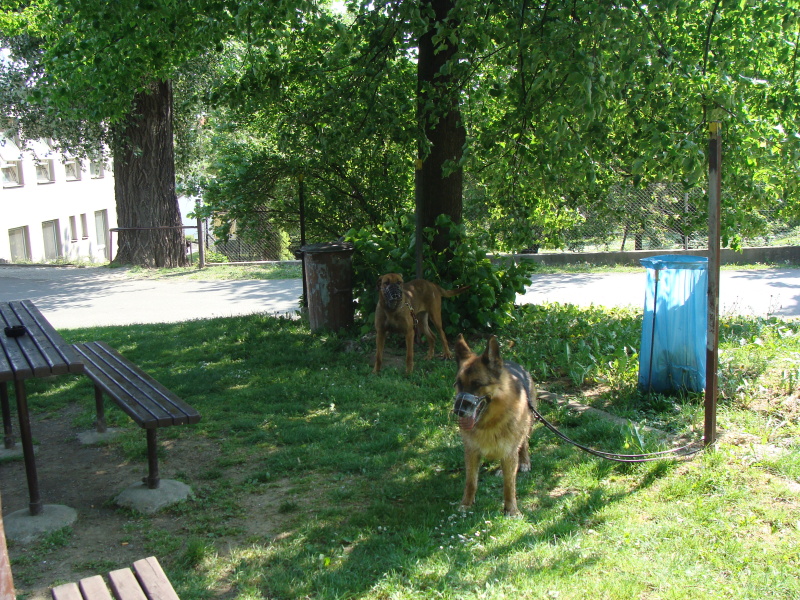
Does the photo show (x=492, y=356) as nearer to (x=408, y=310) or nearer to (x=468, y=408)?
(x=468, y=408)

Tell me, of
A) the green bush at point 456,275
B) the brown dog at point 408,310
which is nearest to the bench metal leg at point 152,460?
the brown dog at point 408,310

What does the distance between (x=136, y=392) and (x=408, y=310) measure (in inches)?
140

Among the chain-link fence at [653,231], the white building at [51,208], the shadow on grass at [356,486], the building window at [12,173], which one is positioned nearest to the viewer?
the shadow on grass at [356,486]

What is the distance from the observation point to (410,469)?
5.19m

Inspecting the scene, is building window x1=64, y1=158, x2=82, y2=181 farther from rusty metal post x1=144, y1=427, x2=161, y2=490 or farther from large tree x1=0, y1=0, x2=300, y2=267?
rusty metal post x1=144, y1=427, x2=161, y2=490

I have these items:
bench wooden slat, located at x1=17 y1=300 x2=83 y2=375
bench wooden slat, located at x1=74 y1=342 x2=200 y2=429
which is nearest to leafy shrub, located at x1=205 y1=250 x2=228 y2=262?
bench wooden slat, located at x1=74 y1=342 x2=200 y2=429

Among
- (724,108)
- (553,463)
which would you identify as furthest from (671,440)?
(724,108)

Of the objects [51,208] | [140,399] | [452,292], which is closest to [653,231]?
[452,292]

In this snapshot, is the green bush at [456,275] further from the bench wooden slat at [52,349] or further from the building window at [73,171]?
the building window at [73,171]

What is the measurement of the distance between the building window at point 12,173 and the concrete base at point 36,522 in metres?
27.3

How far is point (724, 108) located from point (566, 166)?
7.23 feet

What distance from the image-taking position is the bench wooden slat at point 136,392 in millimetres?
4457

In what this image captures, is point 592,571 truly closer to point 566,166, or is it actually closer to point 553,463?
point 553,463

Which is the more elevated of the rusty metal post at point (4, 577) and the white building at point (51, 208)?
the white building at point (51, 208)
